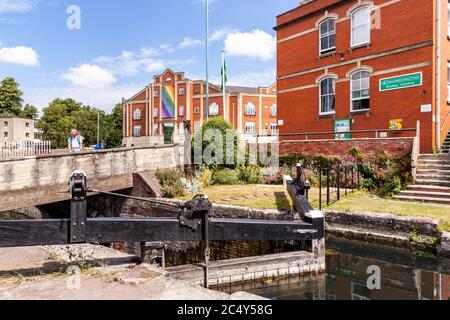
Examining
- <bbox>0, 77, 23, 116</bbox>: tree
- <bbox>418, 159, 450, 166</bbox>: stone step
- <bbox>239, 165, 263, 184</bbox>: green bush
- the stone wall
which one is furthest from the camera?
<bbox>0, 77, 23, 116</bbox>: tree

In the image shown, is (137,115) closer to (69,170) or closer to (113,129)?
(113,129)

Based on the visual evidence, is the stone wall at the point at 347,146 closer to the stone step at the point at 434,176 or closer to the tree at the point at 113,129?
the stone step at the point at 434,176

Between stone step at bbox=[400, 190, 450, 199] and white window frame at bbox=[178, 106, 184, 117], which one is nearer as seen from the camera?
stone step at bbox=[400, 190, 450, 199]

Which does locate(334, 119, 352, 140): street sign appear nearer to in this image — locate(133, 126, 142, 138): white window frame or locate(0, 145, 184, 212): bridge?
locate(0, 145, 184, 212): bridge

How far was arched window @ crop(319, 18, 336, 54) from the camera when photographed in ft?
58.4

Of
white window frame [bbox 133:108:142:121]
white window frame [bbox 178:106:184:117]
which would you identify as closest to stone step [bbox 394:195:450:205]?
white window frame [bbox 178:106:184:117]

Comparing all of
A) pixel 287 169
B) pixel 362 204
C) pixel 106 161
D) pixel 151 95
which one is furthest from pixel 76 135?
pixel 151 95

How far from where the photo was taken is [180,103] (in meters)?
51.7

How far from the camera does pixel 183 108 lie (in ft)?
169

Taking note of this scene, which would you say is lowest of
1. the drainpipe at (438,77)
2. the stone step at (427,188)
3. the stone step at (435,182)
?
the stone step at (427,188)

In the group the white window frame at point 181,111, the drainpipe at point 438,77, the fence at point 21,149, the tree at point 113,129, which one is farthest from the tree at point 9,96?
the drainpipe at point 438,77

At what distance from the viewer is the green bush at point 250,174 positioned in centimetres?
1509

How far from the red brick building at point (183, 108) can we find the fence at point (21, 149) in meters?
30.4

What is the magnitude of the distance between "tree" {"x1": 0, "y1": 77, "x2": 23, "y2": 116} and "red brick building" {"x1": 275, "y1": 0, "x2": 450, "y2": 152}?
5504 centimetres
